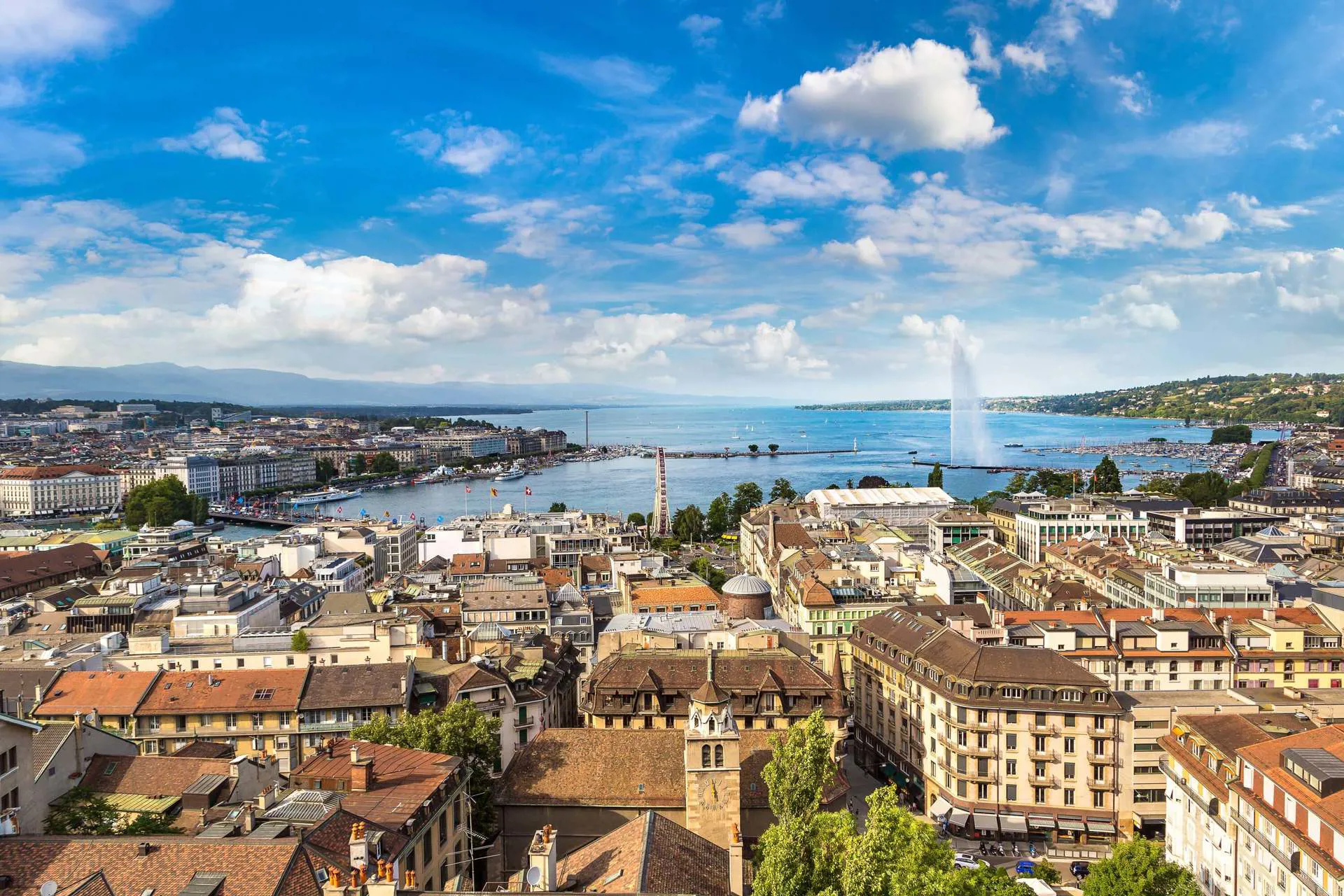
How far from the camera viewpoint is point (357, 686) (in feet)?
101

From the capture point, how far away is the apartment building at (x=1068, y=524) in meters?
77.1

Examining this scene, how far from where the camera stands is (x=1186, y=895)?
20656 mm

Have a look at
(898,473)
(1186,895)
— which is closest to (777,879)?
(1186,895)

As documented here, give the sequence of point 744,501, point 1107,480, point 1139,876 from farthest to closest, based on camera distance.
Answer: point 1107,480, point 744,501, point 1139,876

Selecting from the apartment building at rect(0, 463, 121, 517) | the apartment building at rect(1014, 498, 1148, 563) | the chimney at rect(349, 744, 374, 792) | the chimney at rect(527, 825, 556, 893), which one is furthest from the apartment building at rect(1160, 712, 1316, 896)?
the apartment building at rect(0, 463, 121, 517)

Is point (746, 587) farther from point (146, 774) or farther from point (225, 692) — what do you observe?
point (146, 774)

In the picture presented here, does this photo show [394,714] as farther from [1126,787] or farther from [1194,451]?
[1194,451]

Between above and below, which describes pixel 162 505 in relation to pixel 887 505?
below

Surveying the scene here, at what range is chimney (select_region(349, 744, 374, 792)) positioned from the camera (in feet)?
64.4

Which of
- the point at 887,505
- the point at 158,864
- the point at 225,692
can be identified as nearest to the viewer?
the point at 158,864

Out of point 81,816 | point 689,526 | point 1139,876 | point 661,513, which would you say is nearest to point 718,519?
point 689,526

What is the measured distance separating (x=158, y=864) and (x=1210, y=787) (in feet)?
78.5

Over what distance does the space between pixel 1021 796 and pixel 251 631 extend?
31634mm

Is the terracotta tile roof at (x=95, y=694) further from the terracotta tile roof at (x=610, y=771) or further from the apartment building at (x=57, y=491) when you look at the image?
the apartment building at (x=57, y=491)
